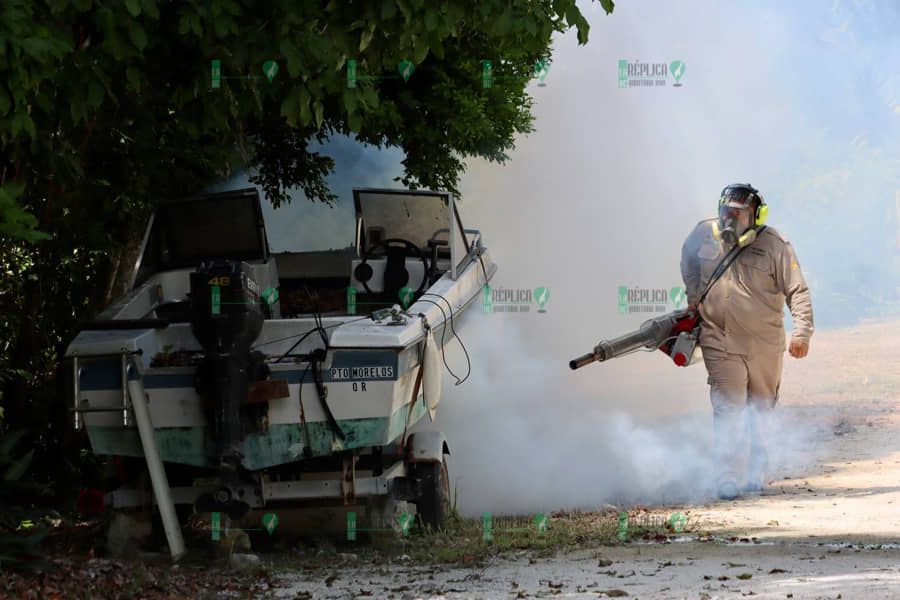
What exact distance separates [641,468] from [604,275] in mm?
8603

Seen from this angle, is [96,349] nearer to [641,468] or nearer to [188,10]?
[188,10]

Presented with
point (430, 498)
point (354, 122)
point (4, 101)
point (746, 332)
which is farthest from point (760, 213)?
point (4, 101)

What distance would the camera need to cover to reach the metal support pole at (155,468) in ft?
32.2

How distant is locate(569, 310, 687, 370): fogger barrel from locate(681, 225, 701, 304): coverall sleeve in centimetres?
19

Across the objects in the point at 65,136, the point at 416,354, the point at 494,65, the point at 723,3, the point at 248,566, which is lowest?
the point at 248,566

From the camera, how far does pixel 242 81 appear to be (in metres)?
10.5

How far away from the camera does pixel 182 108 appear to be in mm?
11055

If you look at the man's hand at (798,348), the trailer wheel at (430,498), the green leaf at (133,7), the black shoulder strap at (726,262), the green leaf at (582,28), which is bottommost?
the trailer wheel at (430,498)

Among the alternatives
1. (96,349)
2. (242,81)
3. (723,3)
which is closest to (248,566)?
(96,349)

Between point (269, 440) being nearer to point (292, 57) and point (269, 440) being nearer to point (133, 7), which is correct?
point (292, 57)

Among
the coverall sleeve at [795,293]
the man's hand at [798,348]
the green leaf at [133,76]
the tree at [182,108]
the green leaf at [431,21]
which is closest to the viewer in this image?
the tree at [182,108]

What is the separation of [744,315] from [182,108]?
193 inches

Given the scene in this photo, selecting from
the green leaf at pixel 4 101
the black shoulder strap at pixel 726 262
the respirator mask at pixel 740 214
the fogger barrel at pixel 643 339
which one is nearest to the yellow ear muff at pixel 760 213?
the respirator mask at pixel 740 214

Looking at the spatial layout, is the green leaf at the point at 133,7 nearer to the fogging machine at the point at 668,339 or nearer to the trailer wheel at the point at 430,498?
the trailer wheel at the point at 430,498
